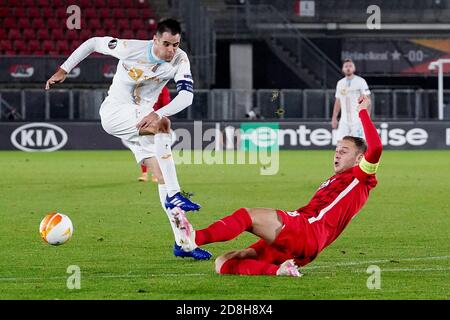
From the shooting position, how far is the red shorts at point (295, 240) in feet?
26.0

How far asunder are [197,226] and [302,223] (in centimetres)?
421

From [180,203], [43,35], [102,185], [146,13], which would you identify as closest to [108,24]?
[146,13]

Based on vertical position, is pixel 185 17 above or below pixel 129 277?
above

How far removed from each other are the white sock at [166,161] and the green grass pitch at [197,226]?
62 centimetres

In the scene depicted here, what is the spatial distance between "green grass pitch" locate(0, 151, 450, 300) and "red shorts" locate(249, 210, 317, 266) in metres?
0.20

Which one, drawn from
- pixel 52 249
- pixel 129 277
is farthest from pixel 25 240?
pixel 129 277

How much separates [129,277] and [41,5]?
28.4m

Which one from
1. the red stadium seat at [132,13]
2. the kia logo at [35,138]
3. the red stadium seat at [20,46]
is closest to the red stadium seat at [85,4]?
the red stadium seat at [132,13]

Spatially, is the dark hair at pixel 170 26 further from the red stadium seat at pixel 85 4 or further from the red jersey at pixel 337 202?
the red stadium seat at pixel 85 4

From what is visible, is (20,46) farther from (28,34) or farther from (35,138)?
(35,138)
